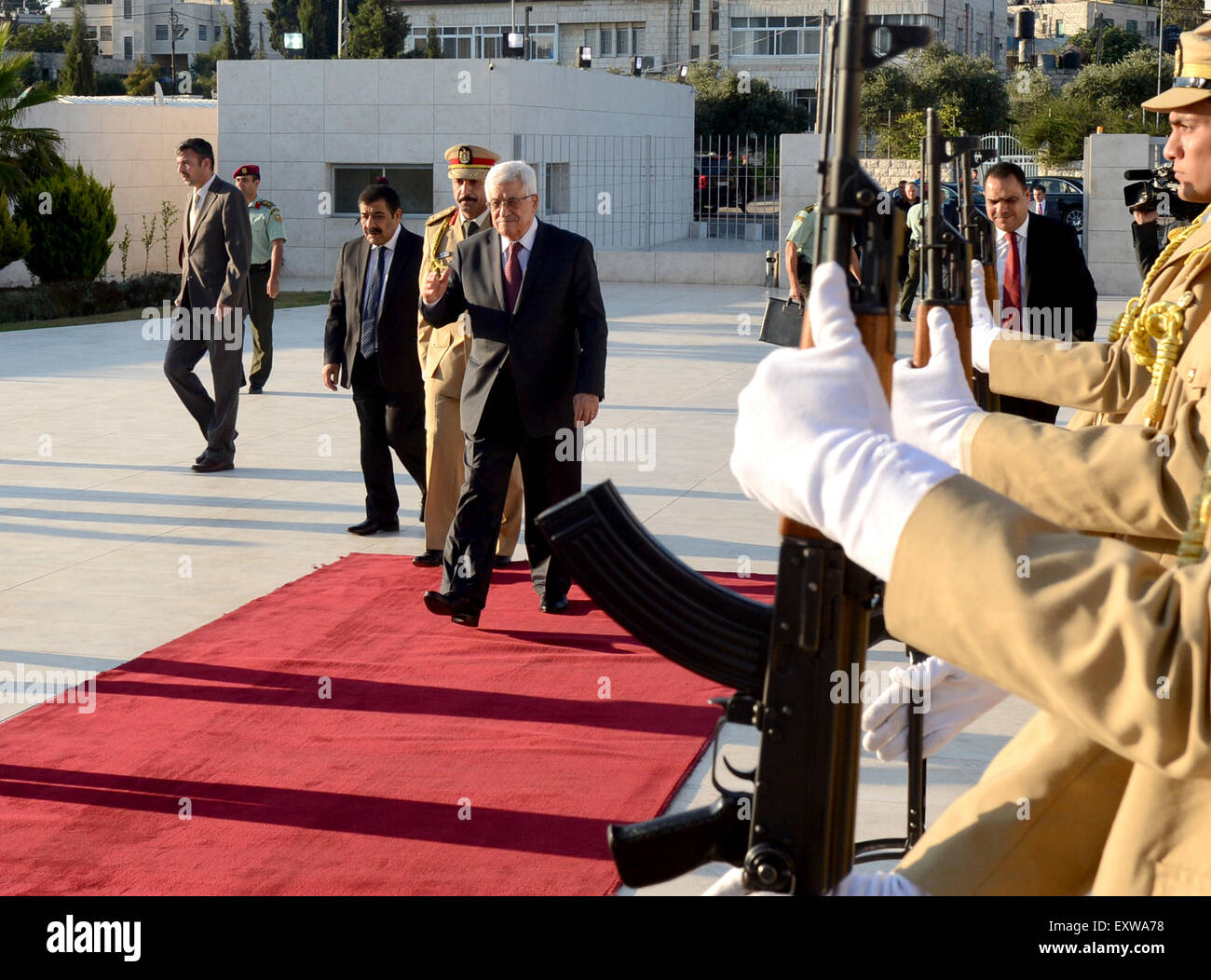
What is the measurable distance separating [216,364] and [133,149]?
55.6 feet

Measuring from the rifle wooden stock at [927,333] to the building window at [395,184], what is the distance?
2226 cm

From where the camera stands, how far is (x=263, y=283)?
13.2 m

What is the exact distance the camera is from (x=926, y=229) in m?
3.26

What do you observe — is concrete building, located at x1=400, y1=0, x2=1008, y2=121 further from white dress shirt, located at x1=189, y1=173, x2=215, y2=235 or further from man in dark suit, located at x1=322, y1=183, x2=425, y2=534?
man in dark suit, located at x1=322, y1=183, x2=425, y2=534

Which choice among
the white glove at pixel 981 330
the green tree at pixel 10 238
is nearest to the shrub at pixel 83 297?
the green tree at pixel 10 238

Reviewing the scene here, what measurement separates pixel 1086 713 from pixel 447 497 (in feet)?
19.8

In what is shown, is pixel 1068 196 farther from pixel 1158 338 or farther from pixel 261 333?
pixel 1158 338

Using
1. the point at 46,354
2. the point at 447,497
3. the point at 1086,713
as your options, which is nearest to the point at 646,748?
the point at 447,497

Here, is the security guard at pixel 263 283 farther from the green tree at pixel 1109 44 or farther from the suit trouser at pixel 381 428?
the green tree at pixel 1109 44

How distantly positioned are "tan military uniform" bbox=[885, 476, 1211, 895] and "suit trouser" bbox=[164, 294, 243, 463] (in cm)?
820

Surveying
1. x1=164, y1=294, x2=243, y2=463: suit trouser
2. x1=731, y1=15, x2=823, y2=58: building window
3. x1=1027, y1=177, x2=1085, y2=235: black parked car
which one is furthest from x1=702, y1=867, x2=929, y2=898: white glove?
x1=731, y1=15, x2=823, y2=58: building window

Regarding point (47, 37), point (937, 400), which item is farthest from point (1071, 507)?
point (47, 37)

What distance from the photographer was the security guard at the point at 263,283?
12.7 metres
